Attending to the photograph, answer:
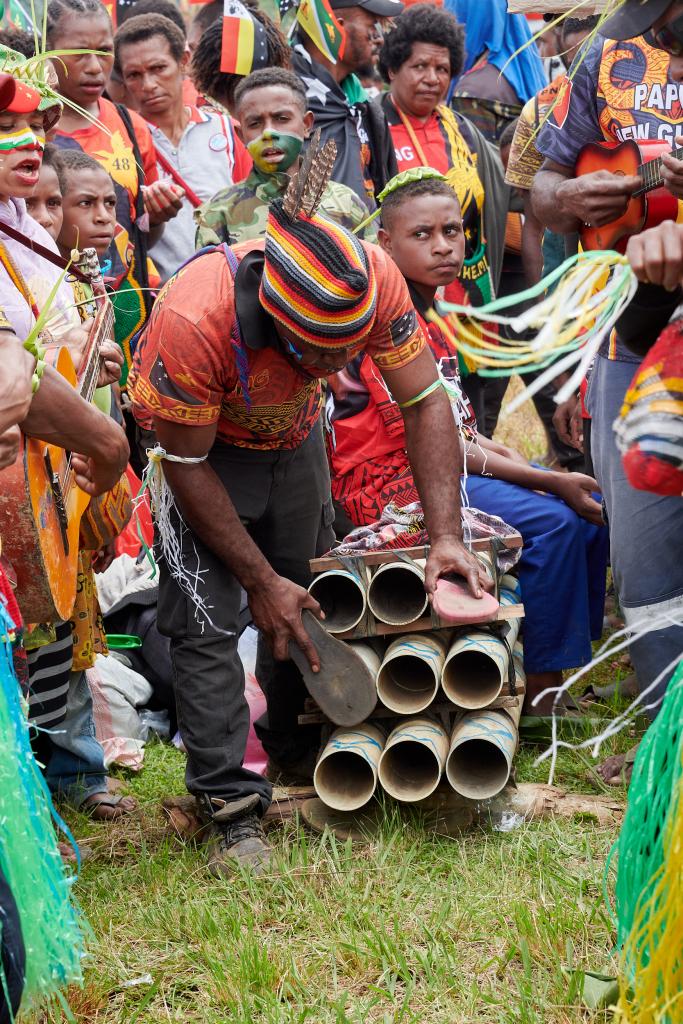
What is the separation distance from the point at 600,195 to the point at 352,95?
2.64 m

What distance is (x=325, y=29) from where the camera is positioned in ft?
18.9

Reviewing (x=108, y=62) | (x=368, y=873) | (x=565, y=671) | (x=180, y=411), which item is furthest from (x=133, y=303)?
(x=368, y=873)

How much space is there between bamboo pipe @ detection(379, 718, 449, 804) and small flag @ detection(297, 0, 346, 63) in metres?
3.32

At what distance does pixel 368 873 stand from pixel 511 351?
Result: 190cm

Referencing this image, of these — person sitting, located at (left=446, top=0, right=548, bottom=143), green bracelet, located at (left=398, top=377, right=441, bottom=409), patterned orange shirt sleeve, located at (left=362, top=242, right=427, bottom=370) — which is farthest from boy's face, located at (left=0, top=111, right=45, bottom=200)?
person sitting, located at (left=446, top=0, right=548, bottom=143)

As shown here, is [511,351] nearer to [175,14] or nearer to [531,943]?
[531,943]

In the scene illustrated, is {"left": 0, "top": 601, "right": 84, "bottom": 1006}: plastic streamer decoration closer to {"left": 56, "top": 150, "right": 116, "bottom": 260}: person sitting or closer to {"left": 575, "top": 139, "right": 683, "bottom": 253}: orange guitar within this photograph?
{"left": 575, "top": 139, "right": 683, "bottom": 253}: orange guitar

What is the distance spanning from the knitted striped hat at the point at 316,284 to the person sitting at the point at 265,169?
158 centimetres

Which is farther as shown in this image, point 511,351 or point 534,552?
point 534,552

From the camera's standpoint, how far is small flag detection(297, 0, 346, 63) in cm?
574

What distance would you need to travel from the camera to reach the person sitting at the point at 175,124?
588 centimetres

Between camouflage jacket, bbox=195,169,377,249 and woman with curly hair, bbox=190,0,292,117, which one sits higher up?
woman with curly hair, bbox=190,0,292,117

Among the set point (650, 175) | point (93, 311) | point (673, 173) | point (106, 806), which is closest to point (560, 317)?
point (673, 173)

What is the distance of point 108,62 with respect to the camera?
559 centimetres
